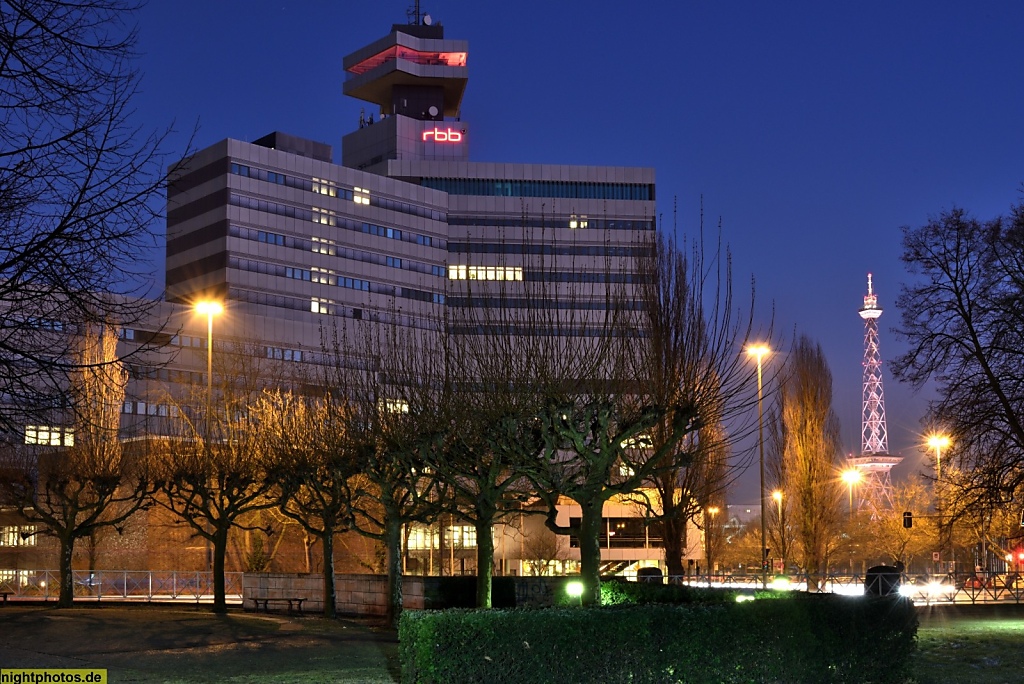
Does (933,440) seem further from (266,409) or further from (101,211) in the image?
(101,211)

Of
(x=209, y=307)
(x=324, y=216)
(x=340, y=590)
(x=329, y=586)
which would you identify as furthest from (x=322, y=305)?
(x=329, y=586)

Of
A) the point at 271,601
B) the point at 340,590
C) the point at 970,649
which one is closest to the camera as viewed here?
the point at 970,649

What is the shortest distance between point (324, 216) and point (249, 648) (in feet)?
324

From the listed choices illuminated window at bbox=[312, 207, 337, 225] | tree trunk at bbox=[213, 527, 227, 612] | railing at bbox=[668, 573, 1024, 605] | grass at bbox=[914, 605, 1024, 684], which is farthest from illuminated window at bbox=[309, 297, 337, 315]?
grass at bbox=[914, 605, 1024, 684]

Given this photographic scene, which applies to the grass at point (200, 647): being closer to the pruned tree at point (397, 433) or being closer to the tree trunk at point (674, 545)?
the pruned tree at point (397, 433)

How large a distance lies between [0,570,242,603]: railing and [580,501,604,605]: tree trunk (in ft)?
85.6

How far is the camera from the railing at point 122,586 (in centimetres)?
4400

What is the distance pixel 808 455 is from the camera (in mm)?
→ 56781

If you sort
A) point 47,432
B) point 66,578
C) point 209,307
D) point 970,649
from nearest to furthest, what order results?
1. point 47,432
2. point 970,649
3. point 66,578
4. point 209,307

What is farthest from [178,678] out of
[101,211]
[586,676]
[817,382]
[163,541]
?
[817,382]

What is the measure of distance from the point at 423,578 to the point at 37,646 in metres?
11.1

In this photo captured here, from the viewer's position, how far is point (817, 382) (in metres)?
59.8

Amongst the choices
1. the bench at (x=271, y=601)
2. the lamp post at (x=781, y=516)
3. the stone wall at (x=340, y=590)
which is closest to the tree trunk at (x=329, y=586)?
the stone wall at (x=340, y=590)

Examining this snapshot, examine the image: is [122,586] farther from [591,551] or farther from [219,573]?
[591,551]
